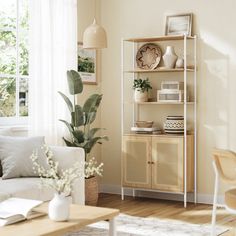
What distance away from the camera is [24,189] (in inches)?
172

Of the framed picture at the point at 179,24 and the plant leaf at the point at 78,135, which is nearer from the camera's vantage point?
the plant leaf at the point at 78,135

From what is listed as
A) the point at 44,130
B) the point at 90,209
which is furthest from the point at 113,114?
the point at 90,209

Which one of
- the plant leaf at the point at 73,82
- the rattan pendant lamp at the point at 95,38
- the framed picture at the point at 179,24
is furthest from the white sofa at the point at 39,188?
the framed picture at the point at 179,24

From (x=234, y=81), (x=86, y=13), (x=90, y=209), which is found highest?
(x=86, y=13)

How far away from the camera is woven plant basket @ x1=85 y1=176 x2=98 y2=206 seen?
570 centimetres

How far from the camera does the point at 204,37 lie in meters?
6.02

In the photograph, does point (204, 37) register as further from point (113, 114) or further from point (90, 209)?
point (90, 209)

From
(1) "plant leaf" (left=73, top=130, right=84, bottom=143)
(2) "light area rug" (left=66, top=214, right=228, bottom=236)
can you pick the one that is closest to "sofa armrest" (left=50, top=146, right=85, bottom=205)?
(2) "light area rug" (left=66, top=214, right=228, bottom=236)

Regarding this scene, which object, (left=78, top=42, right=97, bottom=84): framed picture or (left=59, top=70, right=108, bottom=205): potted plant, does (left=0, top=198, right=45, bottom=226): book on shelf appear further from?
(left=78, top=42, right=97, bottom=84): framed picture

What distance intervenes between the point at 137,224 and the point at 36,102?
65.0 inches

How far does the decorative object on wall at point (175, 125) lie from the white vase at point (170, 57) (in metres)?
0.58

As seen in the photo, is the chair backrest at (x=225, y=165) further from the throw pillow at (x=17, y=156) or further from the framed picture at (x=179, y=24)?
the framed picture at (x=179, y=24)

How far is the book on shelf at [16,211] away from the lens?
127 inches

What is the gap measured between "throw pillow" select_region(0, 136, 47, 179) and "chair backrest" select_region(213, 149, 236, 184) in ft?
5.40
